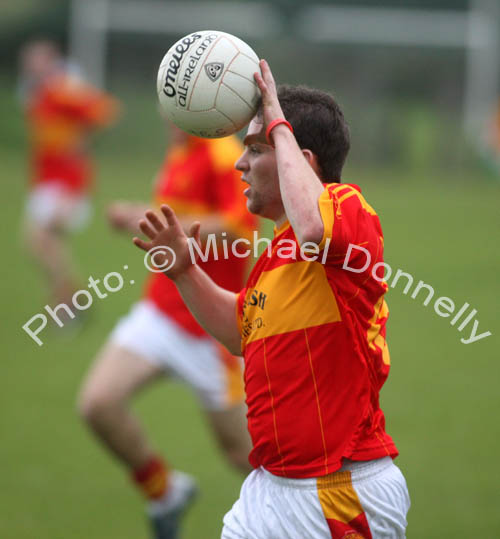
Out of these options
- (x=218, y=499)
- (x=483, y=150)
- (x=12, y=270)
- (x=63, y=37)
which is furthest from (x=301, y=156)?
(x=63, y=37)

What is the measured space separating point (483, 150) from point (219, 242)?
2149cm

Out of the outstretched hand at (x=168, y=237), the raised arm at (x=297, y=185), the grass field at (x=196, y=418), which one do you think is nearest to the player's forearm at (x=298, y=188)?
the raised arm at (x=297, y=185)

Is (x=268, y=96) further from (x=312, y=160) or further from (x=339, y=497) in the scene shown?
(x=339, y=497)

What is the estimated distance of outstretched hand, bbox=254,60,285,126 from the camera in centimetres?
282

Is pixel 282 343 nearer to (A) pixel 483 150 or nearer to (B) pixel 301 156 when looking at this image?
(B) pixel 301 156

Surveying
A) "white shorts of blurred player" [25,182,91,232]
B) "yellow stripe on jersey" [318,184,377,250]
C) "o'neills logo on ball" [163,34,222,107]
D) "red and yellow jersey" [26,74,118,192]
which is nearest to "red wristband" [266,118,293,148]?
"yellow stripe on jersey" [318,184,377,250]

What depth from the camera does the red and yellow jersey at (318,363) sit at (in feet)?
9.37

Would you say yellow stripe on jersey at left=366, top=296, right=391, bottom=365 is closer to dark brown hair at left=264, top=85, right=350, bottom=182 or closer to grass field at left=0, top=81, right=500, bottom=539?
dark brown hair at left=264, top=85, right=350, bottom=182

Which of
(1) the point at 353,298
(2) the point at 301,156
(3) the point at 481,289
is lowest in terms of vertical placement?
(1) the point at 353,298

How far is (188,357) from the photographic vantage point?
488 cm

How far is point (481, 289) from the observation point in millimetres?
11289

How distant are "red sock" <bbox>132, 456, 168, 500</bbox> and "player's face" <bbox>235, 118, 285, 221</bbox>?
211 cm

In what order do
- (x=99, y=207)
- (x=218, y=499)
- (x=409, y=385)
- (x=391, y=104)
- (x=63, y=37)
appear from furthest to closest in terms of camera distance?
(x=63, y=37) < (x=391, y=104) < (x=99, y=207) < (x=409, y=385) < (x=218, y=499)

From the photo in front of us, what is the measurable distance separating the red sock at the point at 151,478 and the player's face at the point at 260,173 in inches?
83.0
